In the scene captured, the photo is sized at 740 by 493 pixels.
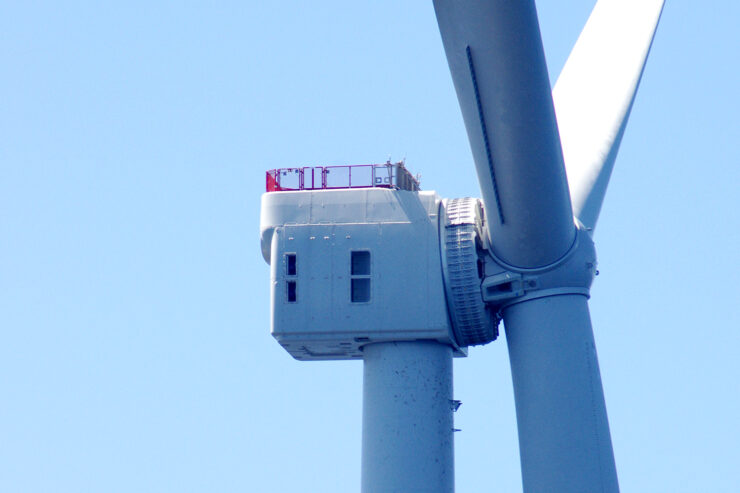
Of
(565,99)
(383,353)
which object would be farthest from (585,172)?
(383,353)

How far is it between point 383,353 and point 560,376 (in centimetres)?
576

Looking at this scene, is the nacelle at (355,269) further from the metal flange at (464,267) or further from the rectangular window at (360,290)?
the metal flange at (464,267)

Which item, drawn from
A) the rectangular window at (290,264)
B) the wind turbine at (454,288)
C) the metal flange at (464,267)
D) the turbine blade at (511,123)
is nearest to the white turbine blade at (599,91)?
the wind turbine at (454,288)

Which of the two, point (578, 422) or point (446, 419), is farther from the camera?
point (446, 419)

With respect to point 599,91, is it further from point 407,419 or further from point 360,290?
point 407,419

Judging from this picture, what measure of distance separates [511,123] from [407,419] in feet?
34.1

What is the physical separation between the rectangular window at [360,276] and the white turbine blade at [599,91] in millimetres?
6681

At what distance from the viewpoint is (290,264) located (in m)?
38.8

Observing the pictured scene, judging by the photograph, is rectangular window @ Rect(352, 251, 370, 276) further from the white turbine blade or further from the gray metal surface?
the white turbine blade

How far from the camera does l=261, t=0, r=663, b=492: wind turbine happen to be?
35531 mm

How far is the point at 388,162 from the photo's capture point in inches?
1578

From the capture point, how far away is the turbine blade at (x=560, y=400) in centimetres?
3531

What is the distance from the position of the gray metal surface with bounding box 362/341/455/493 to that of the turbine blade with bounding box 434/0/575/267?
437cm

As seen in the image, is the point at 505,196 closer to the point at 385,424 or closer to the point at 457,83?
the point at 457,83
